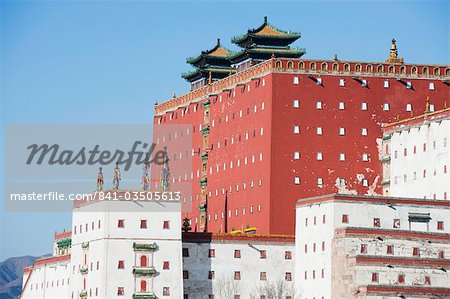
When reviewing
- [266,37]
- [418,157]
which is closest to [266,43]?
[266,37]

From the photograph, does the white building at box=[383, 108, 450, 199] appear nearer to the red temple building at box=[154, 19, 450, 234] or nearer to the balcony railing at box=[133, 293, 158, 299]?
the red temple building at box=[154, 19, 450, 234]

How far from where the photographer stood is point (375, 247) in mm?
111812

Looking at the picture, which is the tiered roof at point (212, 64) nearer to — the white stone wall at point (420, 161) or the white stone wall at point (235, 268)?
the white stone wall at point (420, 161)

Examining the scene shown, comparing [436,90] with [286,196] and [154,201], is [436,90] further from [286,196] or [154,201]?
[154,201]

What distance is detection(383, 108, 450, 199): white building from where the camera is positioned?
120438 mm

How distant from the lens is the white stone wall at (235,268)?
121 m

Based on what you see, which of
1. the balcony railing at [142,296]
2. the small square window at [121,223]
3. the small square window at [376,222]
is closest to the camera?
the small square window at [376,222]

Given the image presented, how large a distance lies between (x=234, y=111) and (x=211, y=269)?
2339cm

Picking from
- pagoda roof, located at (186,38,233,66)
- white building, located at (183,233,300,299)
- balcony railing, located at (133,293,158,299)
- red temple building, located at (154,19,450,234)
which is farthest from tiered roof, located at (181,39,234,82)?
balcony railing, located at (133,293,158,299)

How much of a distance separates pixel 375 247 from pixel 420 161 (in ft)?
48.2

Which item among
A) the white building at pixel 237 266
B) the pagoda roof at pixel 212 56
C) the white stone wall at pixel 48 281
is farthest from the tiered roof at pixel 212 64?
the white building at pixel 237 266

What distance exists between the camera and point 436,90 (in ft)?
442

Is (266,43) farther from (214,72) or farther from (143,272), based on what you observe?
(143,272)

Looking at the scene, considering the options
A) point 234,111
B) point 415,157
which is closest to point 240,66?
point 234,111
